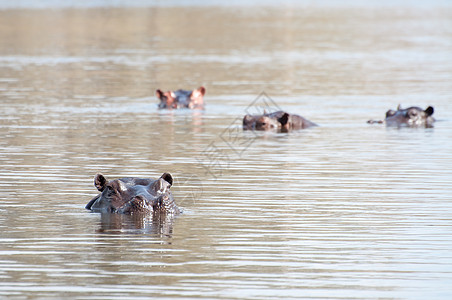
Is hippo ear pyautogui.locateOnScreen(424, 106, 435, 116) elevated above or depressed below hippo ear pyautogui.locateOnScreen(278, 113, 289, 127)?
above

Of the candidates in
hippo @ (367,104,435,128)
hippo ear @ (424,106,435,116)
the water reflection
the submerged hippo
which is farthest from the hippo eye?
the water reflection

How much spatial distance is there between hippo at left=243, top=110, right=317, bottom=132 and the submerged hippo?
29.8 ft

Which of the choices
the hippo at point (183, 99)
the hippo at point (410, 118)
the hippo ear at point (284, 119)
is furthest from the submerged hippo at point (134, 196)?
the hippo at point (183, 99)

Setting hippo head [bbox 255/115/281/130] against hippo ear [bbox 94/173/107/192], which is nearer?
hippo ear [bbox 94/173/107/192]

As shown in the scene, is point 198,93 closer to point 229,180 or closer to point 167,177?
point 229,180

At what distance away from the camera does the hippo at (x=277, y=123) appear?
20.6 meters

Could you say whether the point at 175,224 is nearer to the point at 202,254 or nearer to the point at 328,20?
the point at 202,254

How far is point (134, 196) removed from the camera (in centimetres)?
1136

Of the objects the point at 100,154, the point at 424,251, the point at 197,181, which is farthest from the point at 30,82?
the point at 424,251

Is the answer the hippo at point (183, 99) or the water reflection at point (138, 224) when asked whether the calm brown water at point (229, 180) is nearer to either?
the water reflection at point (138, 224)

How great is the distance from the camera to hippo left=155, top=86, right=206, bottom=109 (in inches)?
934

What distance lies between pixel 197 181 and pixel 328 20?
56.0m

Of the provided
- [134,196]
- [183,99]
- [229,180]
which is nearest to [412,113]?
[183,99]

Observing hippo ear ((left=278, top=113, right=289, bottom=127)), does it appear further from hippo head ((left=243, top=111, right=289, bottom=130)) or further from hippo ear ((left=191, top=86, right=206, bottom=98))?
hippo ear ((left=191, top=86, right=206, bottom=98))
